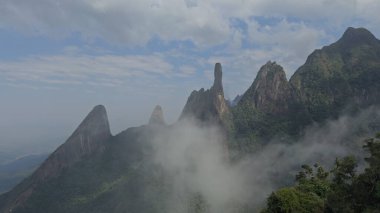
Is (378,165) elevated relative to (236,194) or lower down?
elevated

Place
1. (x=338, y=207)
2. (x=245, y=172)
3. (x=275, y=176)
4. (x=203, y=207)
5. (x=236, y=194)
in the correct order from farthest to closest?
1. (x=245, y=172)
2. (x=275, y=176)
3. (x=236, y=194)
4. (x=203, y=207)
5. (x=338, y=207)

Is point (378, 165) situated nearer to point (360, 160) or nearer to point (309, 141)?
point (360, 160)

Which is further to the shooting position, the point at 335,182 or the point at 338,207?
the point at 335,182

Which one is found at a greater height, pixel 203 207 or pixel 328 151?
pixel 328 151

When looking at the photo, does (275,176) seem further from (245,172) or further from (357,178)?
(357,178)

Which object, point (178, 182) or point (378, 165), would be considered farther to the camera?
point (178, 182)

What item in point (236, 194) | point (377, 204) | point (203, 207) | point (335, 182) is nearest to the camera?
point (377, 204)

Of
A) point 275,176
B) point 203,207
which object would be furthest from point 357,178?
point 275,176

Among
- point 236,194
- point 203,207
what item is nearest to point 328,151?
point 236,194

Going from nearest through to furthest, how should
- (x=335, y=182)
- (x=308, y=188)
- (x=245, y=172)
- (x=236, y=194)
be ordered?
(x=335, y=182) → (x=308, y=188) → (x=236, y=194) → (x=245, y=172)
